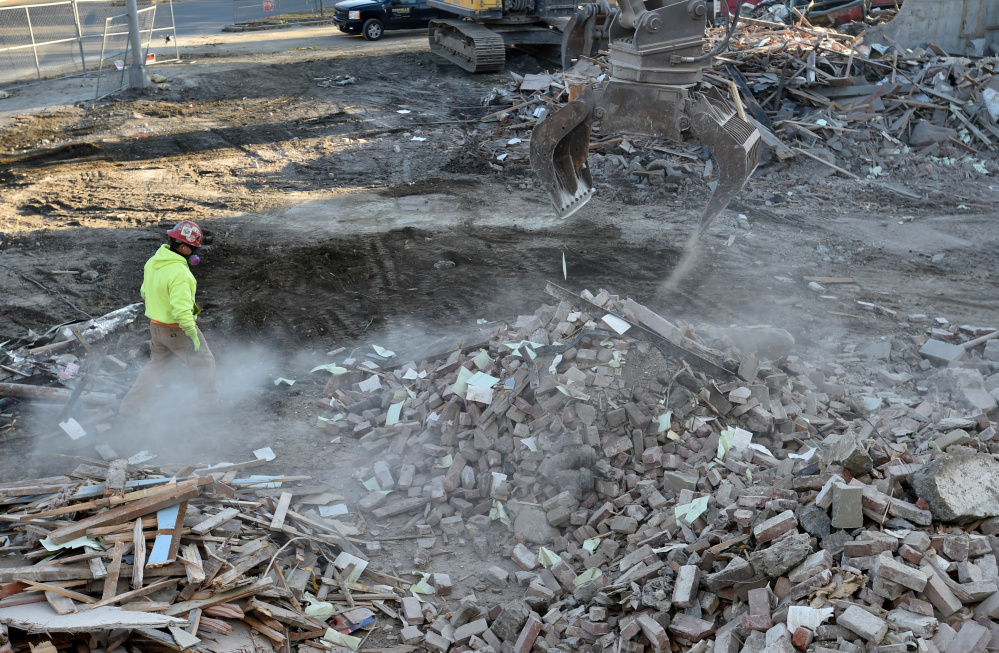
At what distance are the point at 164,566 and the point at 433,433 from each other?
2.78 meters

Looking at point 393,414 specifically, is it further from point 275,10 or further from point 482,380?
point 275,10

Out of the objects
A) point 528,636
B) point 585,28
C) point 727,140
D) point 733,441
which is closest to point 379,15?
point 585,28

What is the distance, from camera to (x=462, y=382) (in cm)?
746

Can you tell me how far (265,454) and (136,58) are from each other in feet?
51.1

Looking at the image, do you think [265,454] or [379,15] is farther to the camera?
[379,15]

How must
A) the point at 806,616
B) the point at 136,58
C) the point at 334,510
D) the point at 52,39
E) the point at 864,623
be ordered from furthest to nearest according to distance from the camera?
the point at 52,39, the point at 136,58, the point at 334,510, the point at 806,616, the point at 864,623

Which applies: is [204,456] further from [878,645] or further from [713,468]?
[878,645]

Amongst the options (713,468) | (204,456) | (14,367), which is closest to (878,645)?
(713,468)

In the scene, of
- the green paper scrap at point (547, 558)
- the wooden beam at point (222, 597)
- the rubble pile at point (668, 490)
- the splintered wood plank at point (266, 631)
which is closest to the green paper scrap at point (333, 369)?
the rubble pile at point (668, 490)

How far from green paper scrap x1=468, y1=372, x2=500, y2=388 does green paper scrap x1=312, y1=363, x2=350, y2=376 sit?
1844 mm

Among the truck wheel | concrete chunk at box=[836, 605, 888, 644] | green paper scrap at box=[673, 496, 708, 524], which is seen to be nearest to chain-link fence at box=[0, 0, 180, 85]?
the truck wheel

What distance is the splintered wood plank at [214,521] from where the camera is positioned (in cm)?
541

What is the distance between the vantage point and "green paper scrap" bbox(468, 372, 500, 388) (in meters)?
7.31

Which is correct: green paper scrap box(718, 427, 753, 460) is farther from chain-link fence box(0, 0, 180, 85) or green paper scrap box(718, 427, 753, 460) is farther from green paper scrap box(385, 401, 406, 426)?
chain-link fence box(0, 0, 180, 85)
